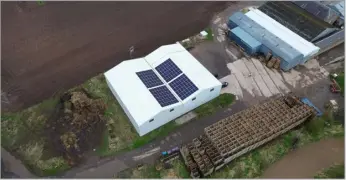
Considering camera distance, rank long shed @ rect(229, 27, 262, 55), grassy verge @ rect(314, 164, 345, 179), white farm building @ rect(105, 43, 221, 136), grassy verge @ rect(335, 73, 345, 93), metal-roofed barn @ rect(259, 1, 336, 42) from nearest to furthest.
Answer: grassy verge @ rect(314, 164, 345, 179), white farm building @ rect(105, 43, 221, 136), grassy verge @ rect(335, 73, 345, 93), long shed @ rect(229, 27, 262, 55), metal-roofed barn @ rect(259, 1, 336, 42)

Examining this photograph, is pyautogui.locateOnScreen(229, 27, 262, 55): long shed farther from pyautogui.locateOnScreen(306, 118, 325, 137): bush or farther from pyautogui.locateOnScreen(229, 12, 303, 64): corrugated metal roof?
pyautogui.locateOnScreen(306, 118, 325, 137): bush

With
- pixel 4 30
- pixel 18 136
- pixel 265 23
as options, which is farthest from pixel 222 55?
pixel 4 30

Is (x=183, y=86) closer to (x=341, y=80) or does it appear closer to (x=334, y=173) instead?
(x=334, y=173)

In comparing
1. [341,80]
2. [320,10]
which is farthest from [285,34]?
[341,80]

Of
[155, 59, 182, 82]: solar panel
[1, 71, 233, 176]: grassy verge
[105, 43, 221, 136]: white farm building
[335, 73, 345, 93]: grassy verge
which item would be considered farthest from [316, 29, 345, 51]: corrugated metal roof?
[155, 59, 182, 82]: solar panel

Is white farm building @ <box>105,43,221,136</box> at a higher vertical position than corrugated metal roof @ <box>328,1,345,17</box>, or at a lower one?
lower

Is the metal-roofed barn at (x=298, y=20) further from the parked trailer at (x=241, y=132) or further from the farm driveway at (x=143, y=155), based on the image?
the farm driveway at (x=143, y=155)

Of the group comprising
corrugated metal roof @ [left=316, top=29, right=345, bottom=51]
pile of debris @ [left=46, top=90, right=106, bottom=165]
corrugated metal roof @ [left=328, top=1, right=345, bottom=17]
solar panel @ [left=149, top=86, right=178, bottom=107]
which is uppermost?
corrugated metal roof @ [left=328, top=1, right=345, bottom=17]

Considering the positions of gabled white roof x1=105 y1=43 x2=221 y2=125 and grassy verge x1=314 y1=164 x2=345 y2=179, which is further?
gabled white roof x1=105 y1=43 x2=221 y2=125

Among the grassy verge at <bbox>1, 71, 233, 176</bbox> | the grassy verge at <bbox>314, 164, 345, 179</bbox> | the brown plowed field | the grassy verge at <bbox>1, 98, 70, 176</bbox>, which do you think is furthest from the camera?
the brown plowed field

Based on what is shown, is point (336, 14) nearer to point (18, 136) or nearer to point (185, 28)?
point (185, 28)
